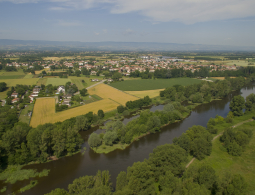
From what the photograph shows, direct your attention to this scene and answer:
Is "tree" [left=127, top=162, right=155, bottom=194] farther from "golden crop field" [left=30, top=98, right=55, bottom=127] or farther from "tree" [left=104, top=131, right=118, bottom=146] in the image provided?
"golden crop field" [left=30, top=98, right=55, bottom=127]

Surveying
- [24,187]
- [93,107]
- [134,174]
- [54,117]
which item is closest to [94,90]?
[93,107]

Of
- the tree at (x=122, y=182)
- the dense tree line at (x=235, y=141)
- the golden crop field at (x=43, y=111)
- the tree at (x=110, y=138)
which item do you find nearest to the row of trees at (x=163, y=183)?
the tree at (x=122, y=182)

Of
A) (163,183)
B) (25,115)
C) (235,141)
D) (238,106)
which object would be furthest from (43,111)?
(238,106)

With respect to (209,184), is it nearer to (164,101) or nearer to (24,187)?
(24,187)

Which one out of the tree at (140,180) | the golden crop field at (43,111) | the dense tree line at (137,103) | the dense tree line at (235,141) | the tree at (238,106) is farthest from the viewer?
the dense tree line at (137,103)

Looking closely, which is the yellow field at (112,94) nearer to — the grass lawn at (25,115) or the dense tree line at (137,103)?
the dense tree line at (137,103)
